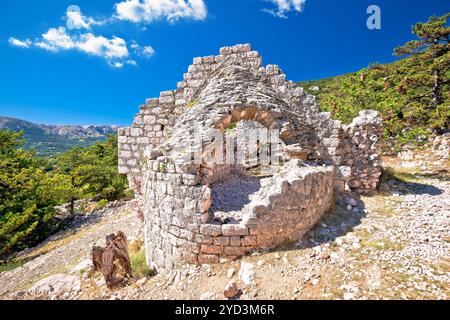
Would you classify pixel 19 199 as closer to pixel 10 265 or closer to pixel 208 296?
pixel 10 265

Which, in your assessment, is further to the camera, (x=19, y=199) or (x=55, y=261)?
(x=19, y=199)

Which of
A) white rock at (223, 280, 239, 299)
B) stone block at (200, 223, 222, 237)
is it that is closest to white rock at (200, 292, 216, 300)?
white rock at (223, 280, 239, 299)

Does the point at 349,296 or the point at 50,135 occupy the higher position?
the point at 50,135

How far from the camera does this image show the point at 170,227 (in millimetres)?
4789

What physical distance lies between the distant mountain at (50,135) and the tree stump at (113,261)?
116481 mm

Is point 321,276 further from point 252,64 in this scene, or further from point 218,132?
point 252,64

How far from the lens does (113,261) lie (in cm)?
480

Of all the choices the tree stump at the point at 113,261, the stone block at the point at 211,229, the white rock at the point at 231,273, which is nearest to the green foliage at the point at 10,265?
the tree stump at the point at 113,261

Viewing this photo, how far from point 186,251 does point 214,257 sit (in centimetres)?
61

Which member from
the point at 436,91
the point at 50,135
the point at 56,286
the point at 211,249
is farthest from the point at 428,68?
the point at 50,135

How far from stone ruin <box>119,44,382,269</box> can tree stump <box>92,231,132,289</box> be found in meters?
0.67

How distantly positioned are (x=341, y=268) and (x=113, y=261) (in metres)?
4.62

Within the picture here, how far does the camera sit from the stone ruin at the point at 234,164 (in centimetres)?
446
